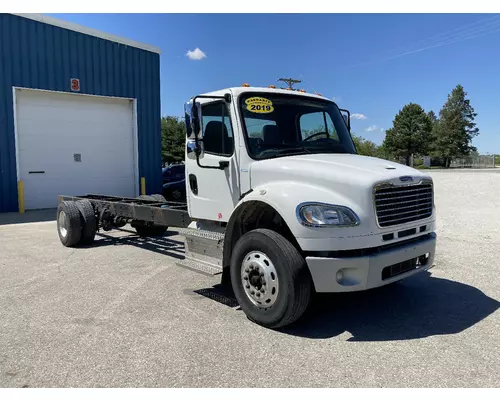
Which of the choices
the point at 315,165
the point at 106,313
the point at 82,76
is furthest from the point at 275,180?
the point at 82,76

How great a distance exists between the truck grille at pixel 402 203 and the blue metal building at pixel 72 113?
43.0 ft

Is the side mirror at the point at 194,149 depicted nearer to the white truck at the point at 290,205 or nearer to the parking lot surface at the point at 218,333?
the white truck at the point at 290,205

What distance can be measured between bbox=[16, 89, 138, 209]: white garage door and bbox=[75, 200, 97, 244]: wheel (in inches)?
274

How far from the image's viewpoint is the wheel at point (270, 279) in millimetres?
3908

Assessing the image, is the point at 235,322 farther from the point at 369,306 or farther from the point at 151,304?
the point at 369,306

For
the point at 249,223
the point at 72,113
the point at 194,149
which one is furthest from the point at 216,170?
the point at 72,113

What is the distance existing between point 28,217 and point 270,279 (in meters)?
11.3

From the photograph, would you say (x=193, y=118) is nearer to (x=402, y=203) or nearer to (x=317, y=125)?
(x=317, y=125)

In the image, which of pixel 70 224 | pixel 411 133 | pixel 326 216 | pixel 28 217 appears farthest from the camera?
pixel 411 133

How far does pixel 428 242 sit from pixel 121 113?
1451 cm

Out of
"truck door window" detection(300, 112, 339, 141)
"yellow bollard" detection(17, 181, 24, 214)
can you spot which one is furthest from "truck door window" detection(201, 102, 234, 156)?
"yellow bollard" detection(17, 181, 24, 214)

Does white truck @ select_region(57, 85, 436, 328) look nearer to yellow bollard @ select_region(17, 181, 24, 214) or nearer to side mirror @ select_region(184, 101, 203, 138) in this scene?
side mirror @ select_region(184, 101, 203, 138)

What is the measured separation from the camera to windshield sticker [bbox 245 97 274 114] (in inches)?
192

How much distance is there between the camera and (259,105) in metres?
4.96
